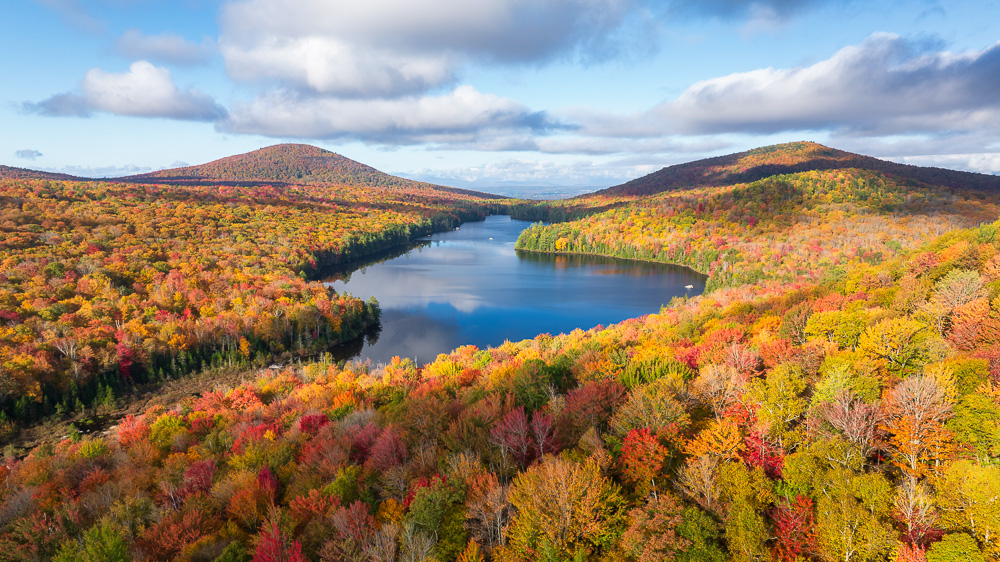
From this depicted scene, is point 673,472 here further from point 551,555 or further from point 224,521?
point 224,521

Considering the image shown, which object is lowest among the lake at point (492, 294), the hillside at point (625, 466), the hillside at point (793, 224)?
the lake at point (492, 294)

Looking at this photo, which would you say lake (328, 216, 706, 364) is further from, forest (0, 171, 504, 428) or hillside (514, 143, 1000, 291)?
forest (0, 171, 504, 428)

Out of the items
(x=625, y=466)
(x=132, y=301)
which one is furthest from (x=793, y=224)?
(x=132, y=301)

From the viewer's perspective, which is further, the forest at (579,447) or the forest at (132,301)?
the forest at (132,301)

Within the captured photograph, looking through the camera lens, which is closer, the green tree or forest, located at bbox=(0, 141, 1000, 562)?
the green tree

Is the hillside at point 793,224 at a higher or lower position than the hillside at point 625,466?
higher

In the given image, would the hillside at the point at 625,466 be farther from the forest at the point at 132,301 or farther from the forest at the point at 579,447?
the forest at the point at 132,301

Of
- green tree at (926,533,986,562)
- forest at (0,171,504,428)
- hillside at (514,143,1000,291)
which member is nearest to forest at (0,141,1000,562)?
green tree at (926,533,986,562)

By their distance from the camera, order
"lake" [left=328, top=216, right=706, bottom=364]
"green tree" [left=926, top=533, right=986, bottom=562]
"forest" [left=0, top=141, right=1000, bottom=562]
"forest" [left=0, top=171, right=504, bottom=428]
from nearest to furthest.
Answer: "green tree" [left=926, top=533, right=986, bottom=562] → "forest" [left=0, top=141, right=1000, bottom=562] → "forest" [left=0, top=171, right=504, bottom=428] → "lake" [left=328, top=216, right=706, bottom=364]

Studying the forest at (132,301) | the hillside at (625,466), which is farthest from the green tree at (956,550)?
the forest at (132,301)
